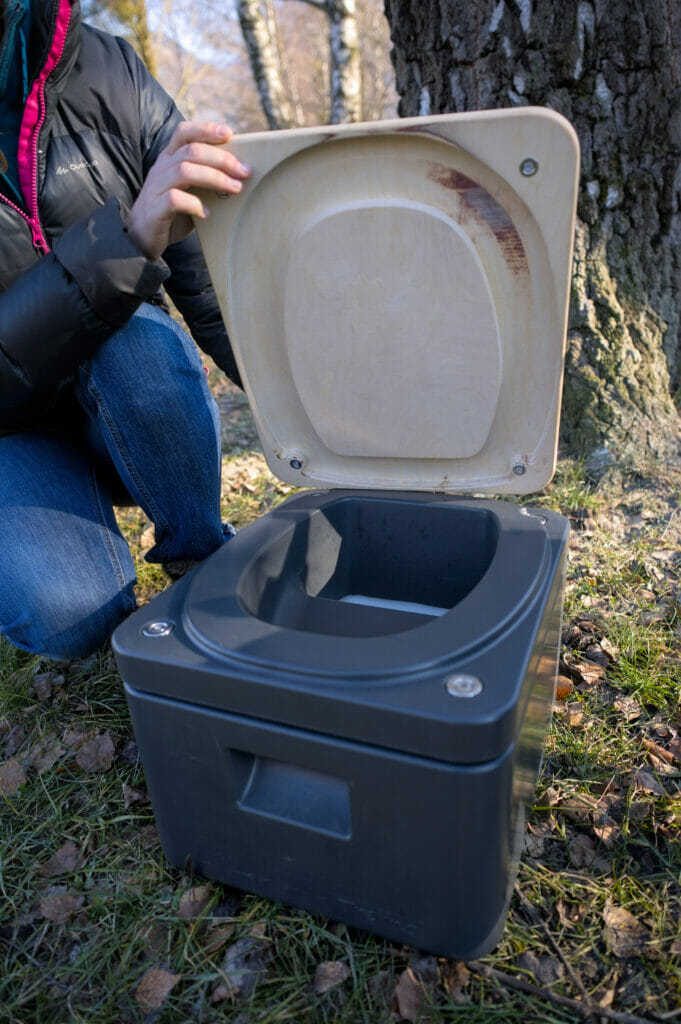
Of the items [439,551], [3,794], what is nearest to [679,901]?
[439,551]

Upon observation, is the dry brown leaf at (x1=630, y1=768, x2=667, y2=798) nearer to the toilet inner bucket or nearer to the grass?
the grass

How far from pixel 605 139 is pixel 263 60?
18.3ft

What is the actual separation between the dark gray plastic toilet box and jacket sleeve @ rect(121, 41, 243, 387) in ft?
A: 2.37

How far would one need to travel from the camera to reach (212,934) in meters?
0.99

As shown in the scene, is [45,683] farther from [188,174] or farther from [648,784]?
[648,784]

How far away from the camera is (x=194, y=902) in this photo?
1032 mm

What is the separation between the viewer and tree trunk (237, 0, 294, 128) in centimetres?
598

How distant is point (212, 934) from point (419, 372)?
0.89m

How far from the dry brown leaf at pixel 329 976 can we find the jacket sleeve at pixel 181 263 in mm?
1061

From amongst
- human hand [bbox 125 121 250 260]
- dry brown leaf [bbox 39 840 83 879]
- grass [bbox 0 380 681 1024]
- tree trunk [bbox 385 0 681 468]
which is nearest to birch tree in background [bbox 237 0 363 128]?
tree trunk [bbox 385 0 681 468]

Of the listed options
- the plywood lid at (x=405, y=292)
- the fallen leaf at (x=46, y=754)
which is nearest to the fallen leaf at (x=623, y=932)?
the plywood lid at (x=405, y=292)

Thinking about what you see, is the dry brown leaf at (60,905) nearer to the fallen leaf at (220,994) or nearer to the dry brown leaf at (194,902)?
the dry brown leaf at (194,902)

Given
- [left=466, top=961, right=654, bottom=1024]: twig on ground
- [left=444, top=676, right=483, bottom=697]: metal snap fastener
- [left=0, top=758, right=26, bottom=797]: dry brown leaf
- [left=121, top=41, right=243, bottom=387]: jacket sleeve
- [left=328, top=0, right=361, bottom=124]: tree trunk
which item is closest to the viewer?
[left=444, top=676, right=483, bottom=697]: metal snap fastener

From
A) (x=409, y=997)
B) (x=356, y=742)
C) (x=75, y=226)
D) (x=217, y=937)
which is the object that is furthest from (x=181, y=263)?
(x=409, y=997)
